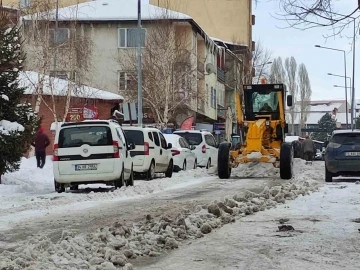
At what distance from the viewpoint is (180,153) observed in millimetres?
27734

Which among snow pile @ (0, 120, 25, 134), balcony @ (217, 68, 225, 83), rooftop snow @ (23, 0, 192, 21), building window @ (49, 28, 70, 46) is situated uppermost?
rooftop snow @ (23, 0, 192, 21)

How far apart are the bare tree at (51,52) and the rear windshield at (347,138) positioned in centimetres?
1669

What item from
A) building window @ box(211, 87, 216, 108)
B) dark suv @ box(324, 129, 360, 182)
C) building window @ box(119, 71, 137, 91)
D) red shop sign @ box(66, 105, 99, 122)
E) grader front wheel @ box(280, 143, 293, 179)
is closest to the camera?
dark suv @ box(324, 129, 360, 182)

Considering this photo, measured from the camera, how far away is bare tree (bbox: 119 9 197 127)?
45156 millimetres

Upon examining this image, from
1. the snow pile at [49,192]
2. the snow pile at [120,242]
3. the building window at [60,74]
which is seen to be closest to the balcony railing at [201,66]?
the building window at [60,74]

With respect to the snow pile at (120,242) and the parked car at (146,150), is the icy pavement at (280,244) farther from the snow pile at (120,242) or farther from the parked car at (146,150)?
the parked car at (146,150)

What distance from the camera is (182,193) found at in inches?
668

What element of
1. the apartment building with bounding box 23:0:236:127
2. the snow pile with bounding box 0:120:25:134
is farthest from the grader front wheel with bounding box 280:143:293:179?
the apartment building with bounding box 23:0:236:127

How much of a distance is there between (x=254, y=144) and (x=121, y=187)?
5.66 m

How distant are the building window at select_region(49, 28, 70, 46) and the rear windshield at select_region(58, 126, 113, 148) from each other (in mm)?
19016

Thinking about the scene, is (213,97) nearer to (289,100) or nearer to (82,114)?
(82,114)

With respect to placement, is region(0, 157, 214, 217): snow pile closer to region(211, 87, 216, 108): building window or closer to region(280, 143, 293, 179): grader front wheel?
region(280, 143, 293, 179): grader front wheel

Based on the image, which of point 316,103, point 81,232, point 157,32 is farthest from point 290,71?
point 81,232

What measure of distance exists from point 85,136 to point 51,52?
767 inches
